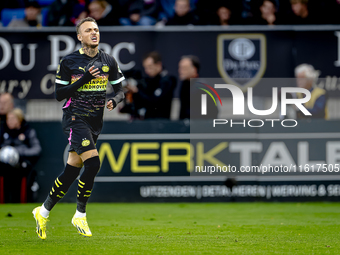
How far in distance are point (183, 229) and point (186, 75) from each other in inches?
136

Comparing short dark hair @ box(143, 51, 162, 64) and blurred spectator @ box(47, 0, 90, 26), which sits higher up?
blurred spectator @ box(47, 0, 90, 26)

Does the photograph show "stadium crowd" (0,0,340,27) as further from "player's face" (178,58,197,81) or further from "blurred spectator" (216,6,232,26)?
"player's face" (178,58,197,81)

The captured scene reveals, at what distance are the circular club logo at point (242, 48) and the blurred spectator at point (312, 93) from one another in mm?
812

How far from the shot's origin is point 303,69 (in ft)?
30.1

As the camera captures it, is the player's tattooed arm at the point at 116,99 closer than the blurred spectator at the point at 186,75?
Yes

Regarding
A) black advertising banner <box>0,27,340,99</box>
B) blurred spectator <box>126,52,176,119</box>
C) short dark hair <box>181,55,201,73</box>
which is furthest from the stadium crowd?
blurred spectator <box>126,52,176,119</box>

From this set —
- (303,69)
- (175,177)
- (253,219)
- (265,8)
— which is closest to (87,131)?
(253,219)

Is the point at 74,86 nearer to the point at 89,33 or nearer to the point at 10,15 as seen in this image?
the point at 89,33

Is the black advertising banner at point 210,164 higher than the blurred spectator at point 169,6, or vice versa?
the blurred spectator at point 169,6

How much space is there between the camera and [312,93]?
361 inches

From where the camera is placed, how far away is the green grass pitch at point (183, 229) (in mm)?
4953

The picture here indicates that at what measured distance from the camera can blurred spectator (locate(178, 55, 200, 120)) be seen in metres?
9.20

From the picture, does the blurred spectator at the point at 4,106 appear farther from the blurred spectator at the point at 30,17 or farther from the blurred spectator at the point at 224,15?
the blurred spectator at the point at 224,15

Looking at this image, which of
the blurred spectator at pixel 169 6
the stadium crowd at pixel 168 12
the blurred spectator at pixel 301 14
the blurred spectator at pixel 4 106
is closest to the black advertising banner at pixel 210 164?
the blurred spectator at pixel 4 106
